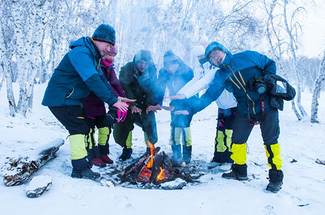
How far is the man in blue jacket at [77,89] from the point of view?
251 cm

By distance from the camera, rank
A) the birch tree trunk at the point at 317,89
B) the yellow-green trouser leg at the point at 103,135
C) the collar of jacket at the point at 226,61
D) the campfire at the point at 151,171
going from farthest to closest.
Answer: the birch tree trunk at the point at 317,89
the yellow-green trouser leg at the point at 103,135
the campfire at the point at 151,171
the collar of jacket at the point at 226,61

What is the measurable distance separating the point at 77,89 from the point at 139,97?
1.54 m

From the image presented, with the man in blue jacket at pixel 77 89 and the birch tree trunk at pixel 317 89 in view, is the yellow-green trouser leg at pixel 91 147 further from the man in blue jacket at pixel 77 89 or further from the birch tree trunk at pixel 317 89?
the birch tree trunk at pixel 317 89

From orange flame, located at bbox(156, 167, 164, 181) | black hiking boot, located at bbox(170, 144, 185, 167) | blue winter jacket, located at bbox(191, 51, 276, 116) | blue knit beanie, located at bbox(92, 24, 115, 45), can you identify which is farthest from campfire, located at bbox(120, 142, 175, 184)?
blue knit beanie, located at bbox(92, 24, 115, 45)

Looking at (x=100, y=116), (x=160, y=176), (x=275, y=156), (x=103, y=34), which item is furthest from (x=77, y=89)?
(x=275, y=156)

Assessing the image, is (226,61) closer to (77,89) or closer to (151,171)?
(151,171)

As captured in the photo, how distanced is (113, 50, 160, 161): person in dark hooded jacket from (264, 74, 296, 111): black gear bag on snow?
2.07m

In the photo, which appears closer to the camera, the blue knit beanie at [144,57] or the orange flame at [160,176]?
the orange flame at [160,176]

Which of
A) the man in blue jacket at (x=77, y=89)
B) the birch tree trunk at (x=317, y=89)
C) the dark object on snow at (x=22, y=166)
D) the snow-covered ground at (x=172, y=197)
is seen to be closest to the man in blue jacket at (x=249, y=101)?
the snow-covered ground at (x=172, y=197)

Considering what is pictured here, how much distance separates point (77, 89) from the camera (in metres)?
2.70

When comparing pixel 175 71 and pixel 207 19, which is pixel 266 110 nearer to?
pixel 175 71

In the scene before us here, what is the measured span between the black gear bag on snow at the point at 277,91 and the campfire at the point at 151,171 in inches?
71.3

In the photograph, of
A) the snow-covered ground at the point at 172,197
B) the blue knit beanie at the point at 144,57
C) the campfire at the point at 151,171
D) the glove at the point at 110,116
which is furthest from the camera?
the blue knit beanie at the point at 144,57

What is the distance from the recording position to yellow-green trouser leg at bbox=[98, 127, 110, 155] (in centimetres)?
359
